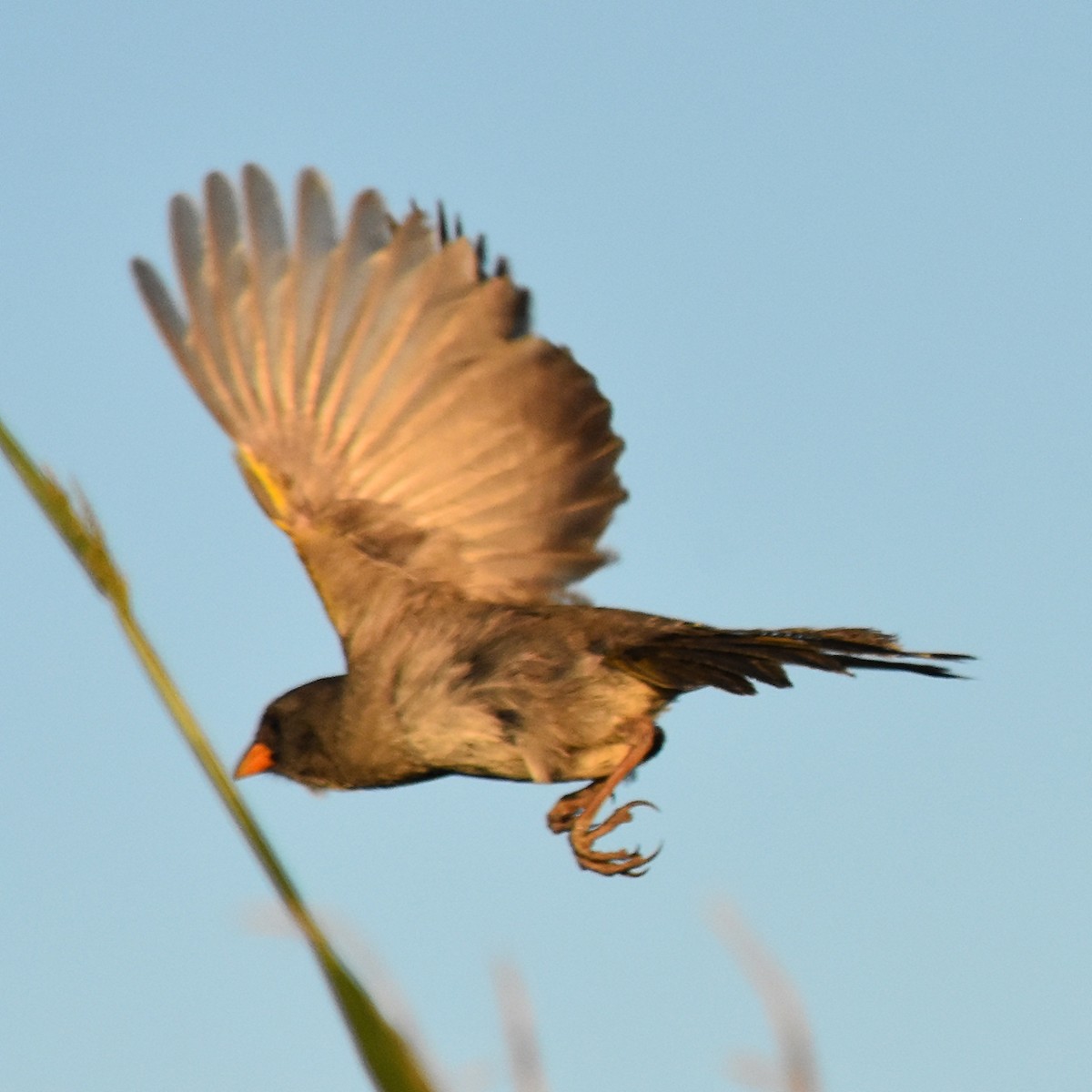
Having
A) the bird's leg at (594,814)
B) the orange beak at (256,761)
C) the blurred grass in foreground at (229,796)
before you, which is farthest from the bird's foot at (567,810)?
the blurred grass in foreground at (229,796)

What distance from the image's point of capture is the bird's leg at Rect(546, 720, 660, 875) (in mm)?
4605

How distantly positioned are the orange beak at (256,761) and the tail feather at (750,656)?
4.15 feet

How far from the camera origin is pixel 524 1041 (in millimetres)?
1251

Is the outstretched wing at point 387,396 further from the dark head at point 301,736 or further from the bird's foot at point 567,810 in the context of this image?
the bird's foot at point 567,810

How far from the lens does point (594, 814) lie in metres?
4.80

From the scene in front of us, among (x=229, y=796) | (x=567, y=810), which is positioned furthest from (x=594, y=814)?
(x=229, y=796)

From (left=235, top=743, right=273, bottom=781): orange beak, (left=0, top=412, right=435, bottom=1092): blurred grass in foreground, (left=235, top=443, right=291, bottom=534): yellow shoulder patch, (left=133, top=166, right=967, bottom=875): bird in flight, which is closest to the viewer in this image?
(left=0, top=412, right=435, bottom=1092): blurred grass in foreground

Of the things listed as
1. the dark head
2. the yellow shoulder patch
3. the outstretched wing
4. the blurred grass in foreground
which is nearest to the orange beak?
the dark head

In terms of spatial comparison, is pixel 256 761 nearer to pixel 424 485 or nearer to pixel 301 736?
pixel 301 736

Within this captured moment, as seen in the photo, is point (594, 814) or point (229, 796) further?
point (594, 814)

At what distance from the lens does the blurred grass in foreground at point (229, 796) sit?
1243 millimetres

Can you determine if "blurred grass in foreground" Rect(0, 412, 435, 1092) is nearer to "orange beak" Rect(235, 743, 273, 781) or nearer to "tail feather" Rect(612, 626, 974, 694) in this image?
"tail feather" Rect(612, 626, 974, 694)

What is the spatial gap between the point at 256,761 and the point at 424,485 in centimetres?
110

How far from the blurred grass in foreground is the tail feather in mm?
2580
